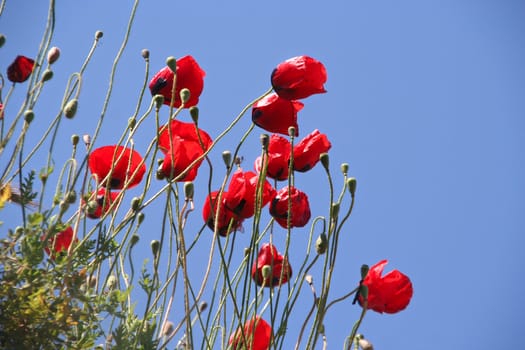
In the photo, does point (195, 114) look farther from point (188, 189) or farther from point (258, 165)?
point (258, 165)

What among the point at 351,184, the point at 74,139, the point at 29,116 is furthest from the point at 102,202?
the point at 351,184

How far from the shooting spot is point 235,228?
164cm

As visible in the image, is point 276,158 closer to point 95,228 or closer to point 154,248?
point 154,248

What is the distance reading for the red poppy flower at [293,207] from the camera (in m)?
1.64

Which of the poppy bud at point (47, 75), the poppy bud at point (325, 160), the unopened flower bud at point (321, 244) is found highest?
the poppy bud at point (47, 75)

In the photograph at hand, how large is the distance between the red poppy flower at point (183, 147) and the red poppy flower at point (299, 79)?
7.4 inches

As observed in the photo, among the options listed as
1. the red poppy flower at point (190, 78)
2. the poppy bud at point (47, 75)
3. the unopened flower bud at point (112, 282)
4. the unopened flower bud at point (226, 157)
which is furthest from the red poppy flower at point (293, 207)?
the poppy bud at point (47, 75)

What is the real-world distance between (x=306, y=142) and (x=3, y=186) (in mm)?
635

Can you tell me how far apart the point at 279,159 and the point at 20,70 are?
19.0 inches

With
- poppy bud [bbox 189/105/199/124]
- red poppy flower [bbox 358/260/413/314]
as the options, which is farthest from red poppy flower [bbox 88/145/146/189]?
red poppy flower [bbox 358/260/413/314]

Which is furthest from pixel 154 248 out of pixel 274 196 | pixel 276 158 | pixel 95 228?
pixel 276 158

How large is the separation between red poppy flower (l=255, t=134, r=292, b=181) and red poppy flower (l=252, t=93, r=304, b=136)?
0.11 feet

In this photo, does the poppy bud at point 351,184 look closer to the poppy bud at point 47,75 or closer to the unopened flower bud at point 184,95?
the unopened flower bud at point 184,95

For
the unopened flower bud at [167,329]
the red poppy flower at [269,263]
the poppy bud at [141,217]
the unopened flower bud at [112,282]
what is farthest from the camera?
the red poppy flower at [269,263]
